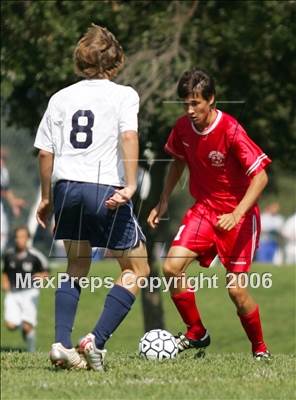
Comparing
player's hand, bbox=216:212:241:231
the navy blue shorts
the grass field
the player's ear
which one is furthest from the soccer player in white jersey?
the player's ear

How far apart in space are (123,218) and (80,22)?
7345 millimetres

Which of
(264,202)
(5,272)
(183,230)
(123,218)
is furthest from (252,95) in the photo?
(264,202)

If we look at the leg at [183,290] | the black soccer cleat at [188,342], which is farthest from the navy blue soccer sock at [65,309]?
the black soccer cleat at [188,342]

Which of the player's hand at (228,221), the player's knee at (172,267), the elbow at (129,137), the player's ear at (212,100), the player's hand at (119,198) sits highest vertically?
the player's ear at (212,100)

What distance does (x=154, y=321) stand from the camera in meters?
18.5

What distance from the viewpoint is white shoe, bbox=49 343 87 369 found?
730cm

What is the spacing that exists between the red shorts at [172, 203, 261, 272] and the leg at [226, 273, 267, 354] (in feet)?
0.33

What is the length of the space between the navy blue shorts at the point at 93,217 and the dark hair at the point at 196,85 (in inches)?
53.6

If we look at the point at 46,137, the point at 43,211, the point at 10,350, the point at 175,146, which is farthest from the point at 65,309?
the point at 10,350

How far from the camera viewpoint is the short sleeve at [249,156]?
8.52 m

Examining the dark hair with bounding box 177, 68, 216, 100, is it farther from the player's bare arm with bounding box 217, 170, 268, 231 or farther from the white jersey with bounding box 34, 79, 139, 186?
the white jersey with bounding box 34, 79, 139, 186

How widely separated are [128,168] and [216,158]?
1478 millimetres

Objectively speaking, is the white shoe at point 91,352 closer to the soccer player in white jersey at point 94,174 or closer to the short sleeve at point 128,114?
the soccer player in white jersey at point 94,174

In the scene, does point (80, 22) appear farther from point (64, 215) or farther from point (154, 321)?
point (64, 215)
